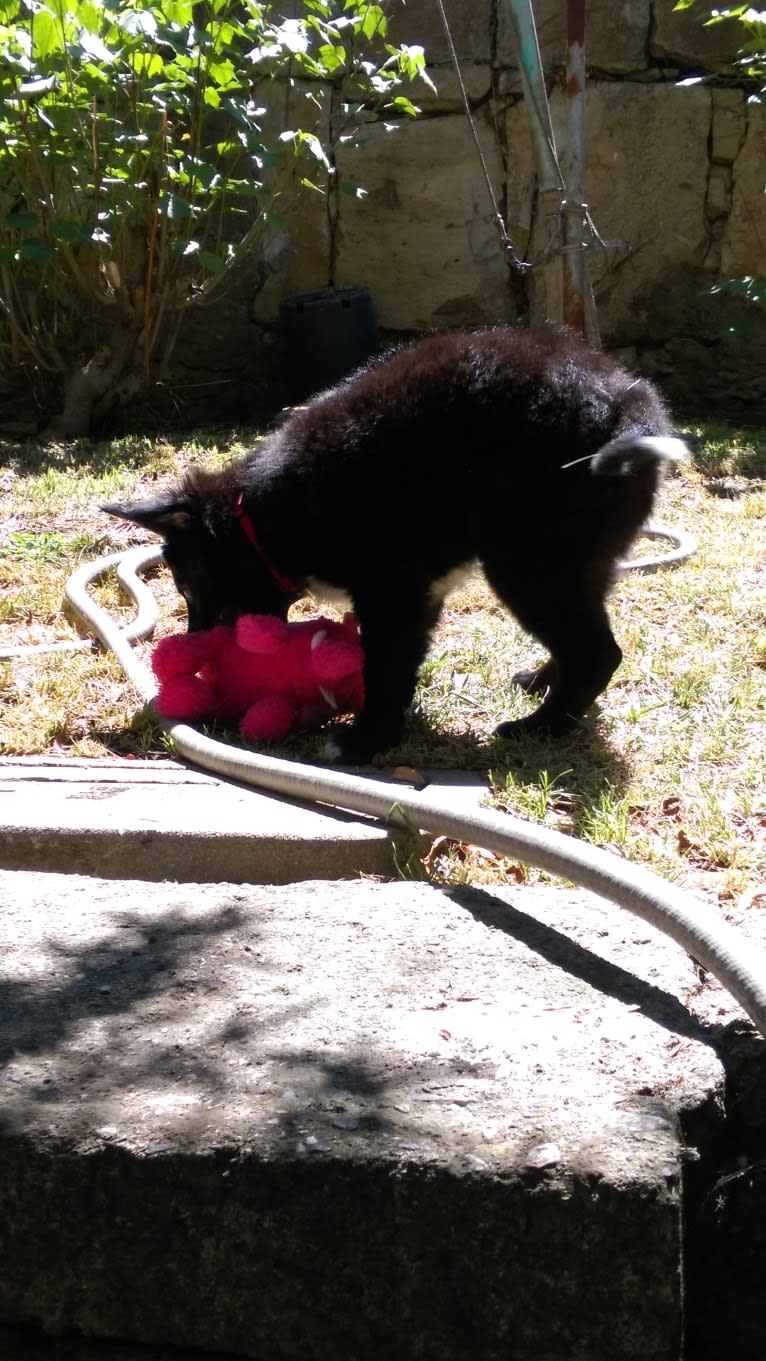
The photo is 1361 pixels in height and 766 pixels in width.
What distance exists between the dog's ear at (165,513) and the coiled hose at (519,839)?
1.30 ft

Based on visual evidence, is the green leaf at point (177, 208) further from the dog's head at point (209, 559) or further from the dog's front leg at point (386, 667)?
the dog's front leg at point (386, 667)

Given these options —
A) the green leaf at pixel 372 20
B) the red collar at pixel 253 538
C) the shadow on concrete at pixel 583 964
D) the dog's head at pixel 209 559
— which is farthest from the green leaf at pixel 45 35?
the shadow on concrete at pixel 583 964

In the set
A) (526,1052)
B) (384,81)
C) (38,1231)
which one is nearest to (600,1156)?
(526,1052)

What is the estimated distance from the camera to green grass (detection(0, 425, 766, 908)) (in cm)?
296

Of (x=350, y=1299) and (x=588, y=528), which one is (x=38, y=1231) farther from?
(x=588, y=528)

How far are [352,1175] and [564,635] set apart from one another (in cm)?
203

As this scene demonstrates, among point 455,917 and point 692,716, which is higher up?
point 455,917

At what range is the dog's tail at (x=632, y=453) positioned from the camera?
10.2 ft

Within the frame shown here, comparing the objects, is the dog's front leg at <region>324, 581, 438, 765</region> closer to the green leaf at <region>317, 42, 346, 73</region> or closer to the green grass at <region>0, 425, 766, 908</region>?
the green grass at <region>0, 425, 766, 908</region>

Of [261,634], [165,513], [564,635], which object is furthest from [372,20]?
[564,635]

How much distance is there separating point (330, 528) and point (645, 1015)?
74.5 inches

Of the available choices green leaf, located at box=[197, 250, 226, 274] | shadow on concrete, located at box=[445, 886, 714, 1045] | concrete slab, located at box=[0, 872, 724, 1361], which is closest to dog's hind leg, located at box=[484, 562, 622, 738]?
shadow on concrete, located at box=[445, 886, 714, 1045]

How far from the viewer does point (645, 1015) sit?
1.92 metres

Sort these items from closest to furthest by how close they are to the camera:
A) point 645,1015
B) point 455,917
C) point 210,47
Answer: point 645,1015 → point 455,917 → point 210,47
